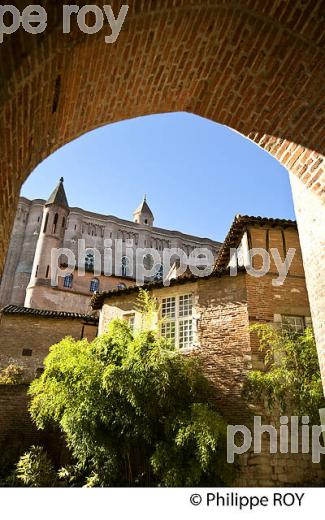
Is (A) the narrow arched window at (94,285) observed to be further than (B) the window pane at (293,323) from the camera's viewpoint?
Yes

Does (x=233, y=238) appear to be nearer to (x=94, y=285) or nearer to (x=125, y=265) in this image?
(x=94, y=285)

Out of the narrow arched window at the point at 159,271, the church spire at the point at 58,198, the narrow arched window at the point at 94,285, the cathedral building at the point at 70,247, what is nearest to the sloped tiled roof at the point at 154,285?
the cathedral building at the point at 70,247

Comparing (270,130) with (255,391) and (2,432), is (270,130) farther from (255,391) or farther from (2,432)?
(2,432)

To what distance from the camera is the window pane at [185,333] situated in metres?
15.7

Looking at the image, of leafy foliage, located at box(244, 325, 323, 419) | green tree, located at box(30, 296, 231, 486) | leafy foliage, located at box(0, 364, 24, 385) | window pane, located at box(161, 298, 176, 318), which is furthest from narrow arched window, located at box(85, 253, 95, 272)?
leafy foliage, located at box(244, 325, 323, 419)

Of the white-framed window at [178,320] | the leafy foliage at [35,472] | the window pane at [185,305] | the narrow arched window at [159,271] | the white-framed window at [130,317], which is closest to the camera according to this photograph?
the leafy foliage at [35,472]

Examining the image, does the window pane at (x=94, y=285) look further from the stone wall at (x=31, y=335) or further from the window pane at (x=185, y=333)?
the window pane at (x=185, y=333)

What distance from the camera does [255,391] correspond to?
1344cm

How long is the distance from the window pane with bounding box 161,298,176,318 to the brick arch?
1199 cm

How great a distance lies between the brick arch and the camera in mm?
3670

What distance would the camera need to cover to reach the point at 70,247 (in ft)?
173

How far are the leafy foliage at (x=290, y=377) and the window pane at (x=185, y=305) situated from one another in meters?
3.18

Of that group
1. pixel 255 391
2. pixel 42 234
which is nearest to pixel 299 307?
pixel 255 391

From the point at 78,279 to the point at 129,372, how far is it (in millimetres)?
25536
